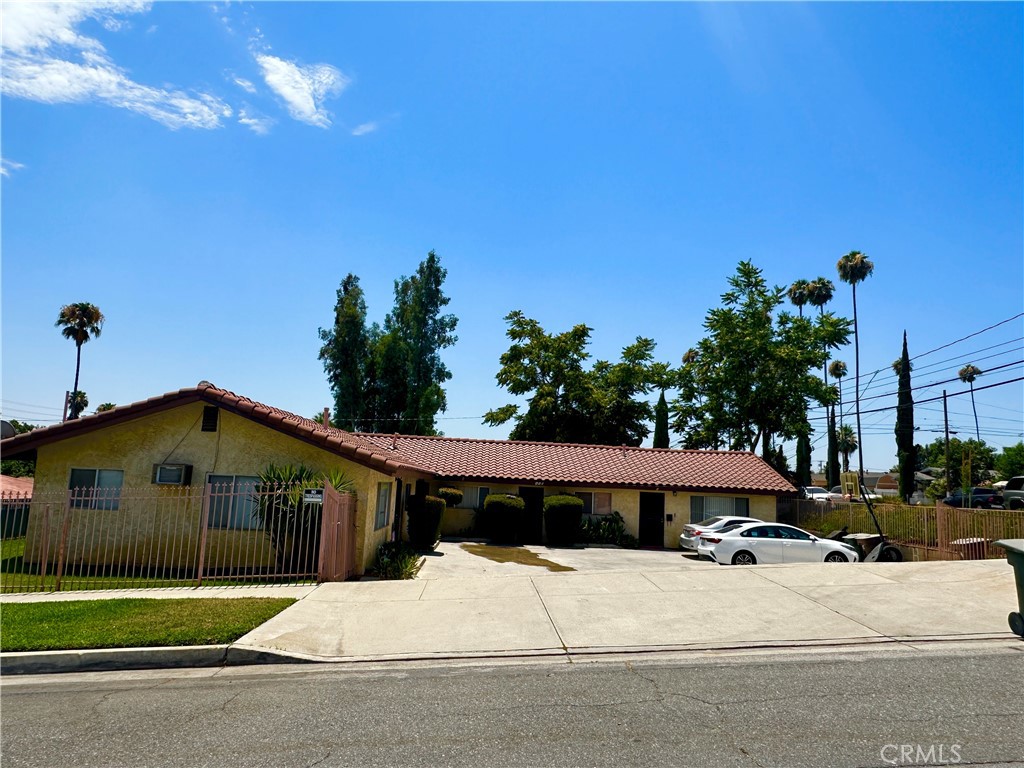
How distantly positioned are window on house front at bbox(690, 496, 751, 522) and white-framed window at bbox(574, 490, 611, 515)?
3.35m

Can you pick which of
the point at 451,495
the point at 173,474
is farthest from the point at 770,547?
the point at 173,474

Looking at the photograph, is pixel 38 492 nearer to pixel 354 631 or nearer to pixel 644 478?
pixel 354 631

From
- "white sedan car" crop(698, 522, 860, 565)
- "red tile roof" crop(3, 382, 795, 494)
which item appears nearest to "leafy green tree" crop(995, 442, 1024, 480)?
"red tile roof" crop(3, 382, 795, 494)

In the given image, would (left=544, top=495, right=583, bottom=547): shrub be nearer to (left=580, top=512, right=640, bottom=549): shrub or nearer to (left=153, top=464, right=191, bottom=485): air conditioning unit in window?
(left=580, top=512, right=640, bottom=549): shrub

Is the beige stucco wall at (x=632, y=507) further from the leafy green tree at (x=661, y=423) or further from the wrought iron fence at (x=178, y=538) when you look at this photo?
the leafy green tree at (x=661, y=423)

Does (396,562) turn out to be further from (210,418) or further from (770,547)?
(770,547)

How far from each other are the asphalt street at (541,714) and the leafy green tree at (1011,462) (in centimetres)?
8089

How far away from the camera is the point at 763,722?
223 inches

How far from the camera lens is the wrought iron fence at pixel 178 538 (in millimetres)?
12344

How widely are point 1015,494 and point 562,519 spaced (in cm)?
2472

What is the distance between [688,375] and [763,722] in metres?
41.5

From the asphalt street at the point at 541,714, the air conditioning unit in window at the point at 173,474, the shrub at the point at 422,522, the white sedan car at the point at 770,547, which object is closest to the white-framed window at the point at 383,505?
the shrub at the point at 422,522

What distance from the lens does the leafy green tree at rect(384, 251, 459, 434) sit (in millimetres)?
44781

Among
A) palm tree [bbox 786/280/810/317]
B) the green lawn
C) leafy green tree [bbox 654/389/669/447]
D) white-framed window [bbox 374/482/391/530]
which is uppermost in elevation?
palm tree [bbox 786/280/810/317]
